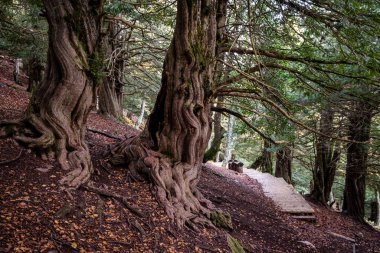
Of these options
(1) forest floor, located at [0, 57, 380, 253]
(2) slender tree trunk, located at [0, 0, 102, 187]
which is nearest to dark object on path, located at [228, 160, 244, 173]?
(1) forest floor, located at [0, 57, 380, 253]

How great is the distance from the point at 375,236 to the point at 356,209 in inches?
64.0

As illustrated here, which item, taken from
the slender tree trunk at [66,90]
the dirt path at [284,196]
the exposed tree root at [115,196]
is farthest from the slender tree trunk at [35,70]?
the dirt path at [284,196]

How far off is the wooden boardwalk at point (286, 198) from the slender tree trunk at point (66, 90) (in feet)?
20.4

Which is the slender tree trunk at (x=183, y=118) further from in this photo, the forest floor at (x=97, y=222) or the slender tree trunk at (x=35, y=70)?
the slender tree trunk at (x=35, y=70)

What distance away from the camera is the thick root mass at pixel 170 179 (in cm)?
494

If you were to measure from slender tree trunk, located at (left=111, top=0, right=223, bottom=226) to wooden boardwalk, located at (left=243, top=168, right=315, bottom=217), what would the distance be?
13.9ft

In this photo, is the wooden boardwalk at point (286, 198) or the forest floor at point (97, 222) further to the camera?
the wooden boardwalk at point (286, 198)

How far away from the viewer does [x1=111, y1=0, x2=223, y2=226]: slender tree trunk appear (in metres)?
5.27

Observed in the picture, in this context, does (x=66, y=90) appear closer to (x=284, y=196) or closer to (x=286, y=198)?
(x=286, y=198)

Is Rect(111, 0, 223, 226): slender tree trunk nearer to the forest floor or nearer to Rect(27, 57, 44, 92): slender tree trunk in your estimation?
the forest floor

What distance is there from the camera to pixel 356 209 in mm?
10508

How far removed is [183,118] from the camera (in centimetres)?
547

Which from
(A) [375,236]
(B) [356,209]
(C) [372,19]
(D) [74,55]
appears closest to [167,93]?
(D) [74,55]

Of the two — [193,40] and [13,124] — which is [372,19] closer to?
[193,40]
